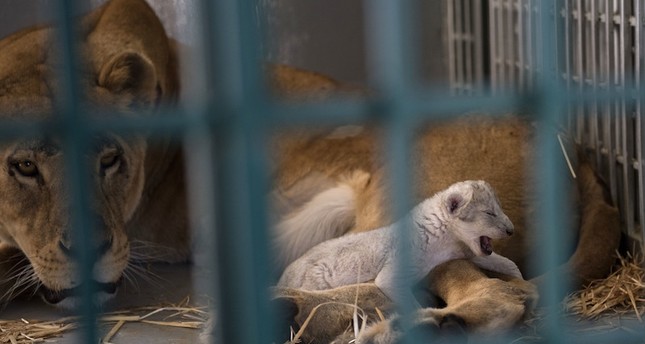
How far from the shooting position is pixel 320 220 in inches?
130

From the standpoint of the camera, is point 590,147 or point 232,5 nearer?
point 232,5

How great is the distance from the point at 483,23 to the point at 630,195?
4.48 feet

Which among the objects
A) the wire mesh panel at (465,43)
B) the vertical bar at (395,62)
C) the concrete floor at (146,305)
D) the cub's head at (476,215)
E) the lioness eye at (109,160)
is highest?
the vertical bar at (395,62)

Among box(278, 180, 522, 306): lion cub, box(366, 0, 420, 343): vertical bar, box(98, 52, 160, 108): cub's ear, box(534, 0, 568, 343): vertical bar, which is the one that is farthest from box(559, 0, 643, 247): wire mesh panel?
box(366, 0, 420, 343): vertical bar

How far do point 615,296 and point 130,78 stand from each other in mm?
1371

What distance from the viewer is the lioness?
2.71 meters

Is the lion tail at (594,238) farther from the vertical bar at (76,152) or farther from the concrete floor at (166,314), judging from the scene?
the vertical bar at (76,152)

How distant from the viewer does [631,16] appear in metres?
3.04

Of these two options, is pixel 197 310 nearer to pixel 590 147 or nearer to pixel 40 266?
pixel 40 266

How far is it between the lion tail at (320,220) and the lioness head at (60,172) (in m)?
0.48

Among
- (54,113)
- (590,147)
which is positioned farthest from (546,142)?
(590,147)

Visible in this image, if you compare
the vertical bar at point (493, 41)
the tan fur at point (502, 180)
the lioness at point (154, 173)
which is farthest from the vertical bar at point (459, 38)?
the tan fur at point (502, 180)

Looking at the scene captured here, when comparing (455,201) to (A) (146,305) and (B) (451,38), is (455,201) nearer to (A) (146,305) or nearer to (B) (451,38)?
(A) (146,305)

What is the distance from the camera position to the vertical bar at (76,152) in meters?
1.07
